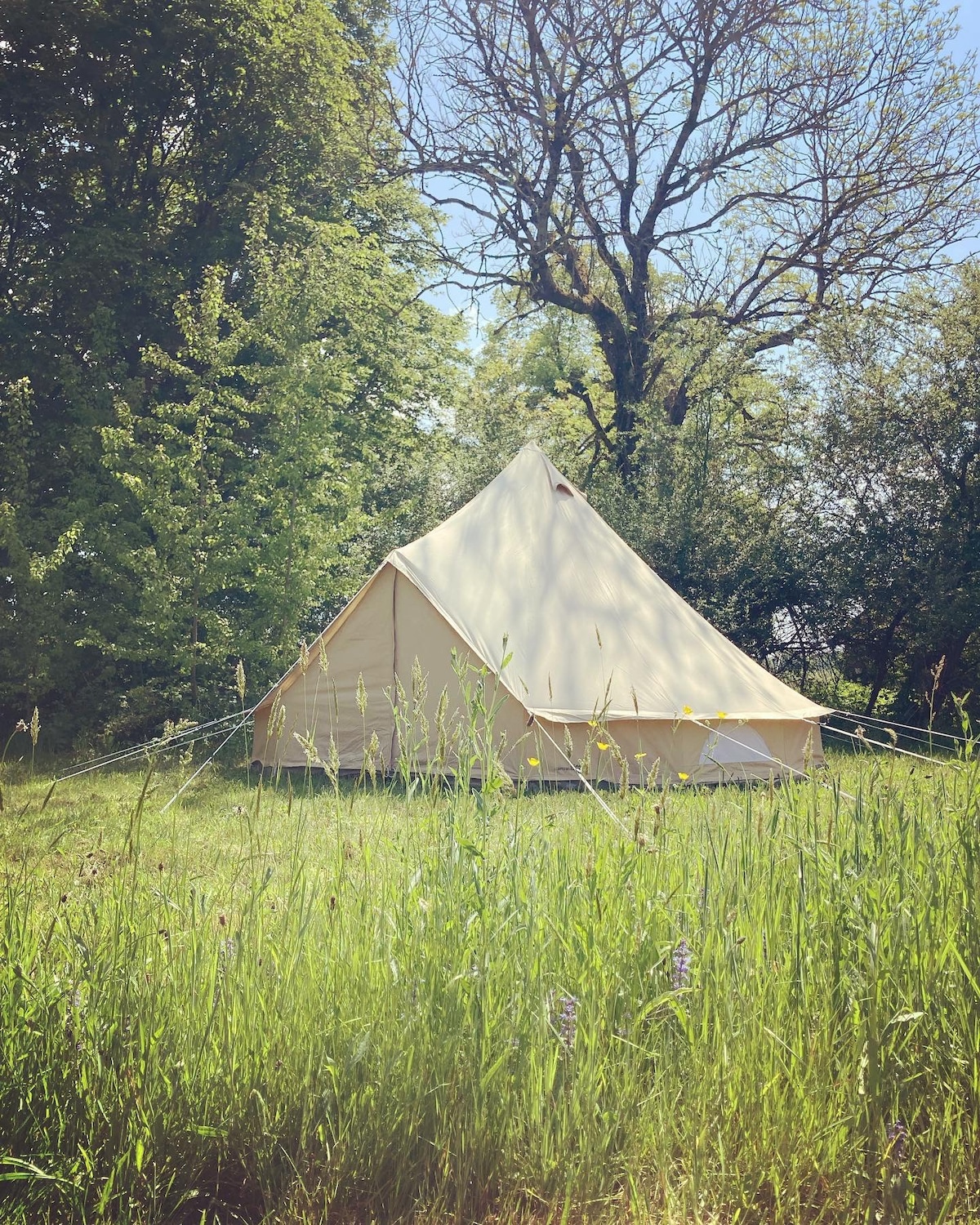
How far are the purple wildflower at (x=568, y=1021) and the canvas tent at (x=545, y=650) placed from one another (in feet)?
15.9

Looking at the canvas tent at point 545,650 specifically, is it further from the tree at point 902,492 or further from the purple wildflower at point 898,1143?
the purple wildflower at point 898,1143

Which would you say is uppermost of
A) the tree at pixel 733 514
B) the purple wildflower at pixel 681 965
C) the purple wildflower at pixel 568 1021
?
the tree at pixel 733 514

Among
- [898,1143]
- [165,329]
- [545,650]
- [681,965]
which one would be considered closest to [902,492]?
[545,650]

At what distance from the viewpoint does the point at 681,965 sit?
194 cm

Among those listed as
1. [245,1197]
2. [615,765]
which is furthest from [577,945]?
[615,765]

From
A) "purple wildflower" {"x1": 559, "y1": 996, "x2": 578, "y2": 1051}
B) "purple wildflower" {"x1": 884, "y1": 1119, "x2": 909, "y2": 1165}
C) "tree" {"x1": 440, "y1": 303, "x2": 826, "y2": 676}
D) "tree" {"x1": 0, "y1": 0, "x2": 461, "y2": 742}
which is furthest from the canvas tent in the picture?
"purple wildflower" {"x1": 884, "y1": 1119, "x2": 909, "y2": 1165}

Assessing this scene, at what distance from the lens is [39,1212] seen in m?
1.66

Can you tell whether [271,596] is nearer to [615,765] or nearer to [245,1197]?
[615,765]

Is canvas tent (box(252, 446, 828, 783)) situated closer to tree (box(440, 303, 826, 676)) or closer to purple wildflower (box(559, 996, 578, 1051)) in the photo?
tree (box(440, 303, 826, 676))

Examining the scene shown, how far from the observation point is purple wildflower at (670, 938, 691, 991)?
6.38ft

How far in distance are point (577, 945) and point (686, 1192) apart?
18.5 inches

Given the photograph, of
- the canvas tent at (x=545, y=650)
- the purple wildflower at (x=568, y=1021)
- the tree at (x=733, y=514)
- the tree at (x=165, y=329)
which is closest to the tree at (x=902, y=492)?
the tree at (x=733, y=514)

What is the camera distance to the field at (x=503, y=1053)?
5.62 ft

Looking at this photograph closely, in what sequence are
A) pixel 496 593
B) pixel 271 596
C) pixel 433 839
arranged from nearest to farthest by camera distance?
pixel 433 839
pixel 496 593
pixel 271 596
